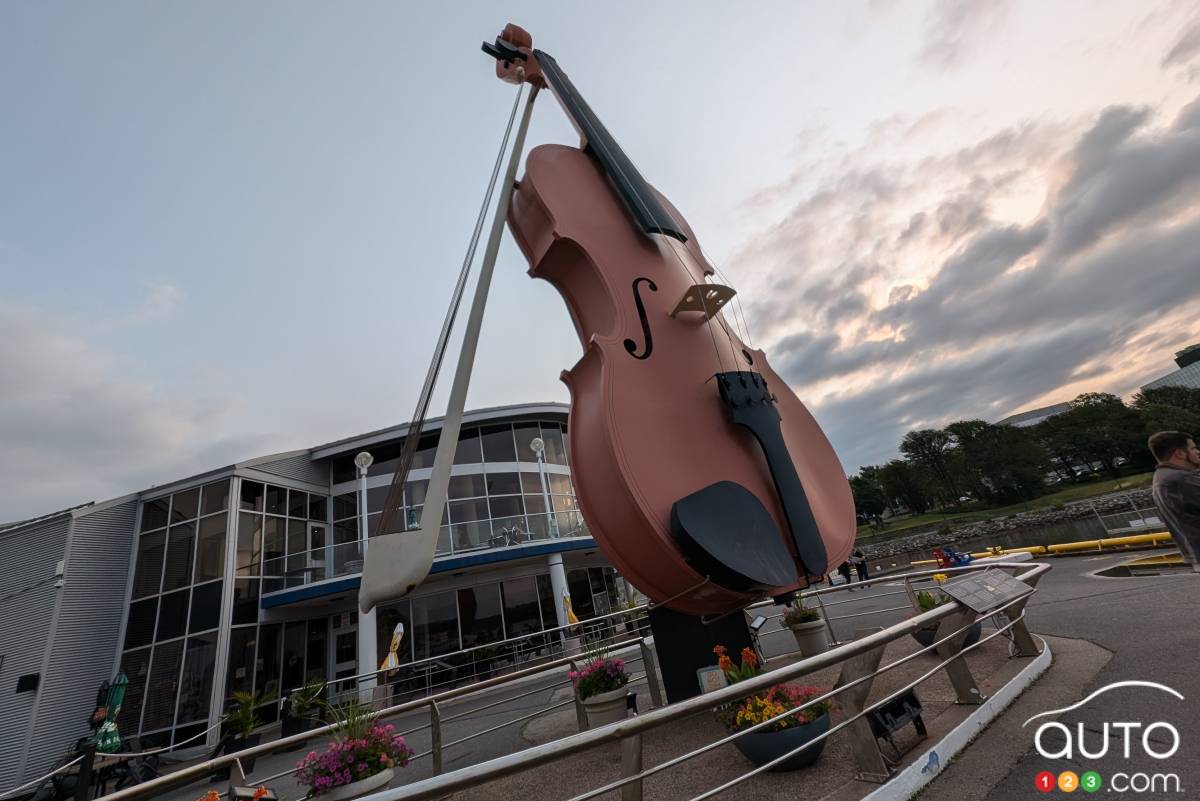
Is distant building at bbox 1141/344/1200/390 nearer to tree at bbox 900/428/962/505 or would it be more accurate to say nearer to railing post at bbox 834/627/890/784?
tree at bbox 900/428/962/505

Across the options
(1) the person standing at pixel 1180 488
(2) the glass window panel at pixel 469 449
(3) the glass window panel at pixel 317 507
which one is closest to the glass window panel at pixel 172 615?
(3) the glass window panel at pixel 317 507

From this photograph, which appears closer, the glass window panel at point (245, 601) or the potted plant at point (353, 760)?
the potted plant at point (353, 760)

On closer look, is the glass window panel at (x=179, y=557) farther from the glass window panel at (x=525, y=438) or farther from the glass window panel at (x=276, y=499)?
the glass window panel at (x=525, y=438)

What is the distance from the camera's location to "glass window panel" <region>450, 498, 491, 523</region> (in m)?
15.3

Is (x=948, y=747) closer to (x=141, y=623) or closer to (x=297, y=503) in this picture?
(x=297, y=503)

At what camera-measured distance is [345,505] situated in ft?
53.3

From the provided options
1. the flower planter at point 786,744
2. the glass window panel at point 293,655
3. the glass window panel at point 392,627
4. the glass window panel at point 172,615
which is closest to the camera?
the flower planter at point 786,744

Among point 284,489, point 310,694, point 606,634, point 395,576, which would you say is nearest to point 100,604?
point 284,489

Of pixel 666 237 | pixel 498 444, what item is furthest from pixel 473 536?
pixel 666 237

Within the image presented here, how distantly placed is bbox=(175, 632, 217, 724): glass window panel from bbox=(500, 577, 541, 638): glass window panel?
6821 mm

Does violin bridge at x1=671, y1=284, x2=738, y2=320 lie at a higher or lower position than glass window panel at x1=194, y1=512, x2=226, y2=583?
lower

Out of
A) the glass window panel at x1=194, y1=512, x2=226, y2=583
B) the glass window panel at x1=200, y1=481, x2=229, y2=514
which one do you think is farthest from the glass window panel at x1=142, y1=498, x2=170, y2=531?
the glass window panel at x1=194, y1=512, x2=226, y2=583

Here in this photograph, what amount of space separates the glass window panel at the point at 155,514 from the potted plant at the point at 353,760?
13.7 meters

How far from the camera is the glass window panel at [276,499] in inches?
552
